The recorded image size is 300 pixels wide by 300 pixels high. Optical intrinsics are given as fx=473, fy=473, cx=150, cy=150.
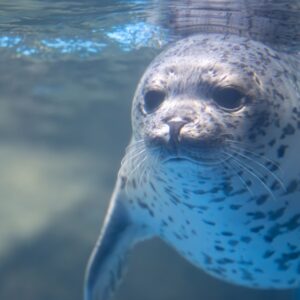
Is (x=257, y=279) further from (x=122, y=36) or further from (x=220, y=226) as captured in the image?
(x=122, y=36)

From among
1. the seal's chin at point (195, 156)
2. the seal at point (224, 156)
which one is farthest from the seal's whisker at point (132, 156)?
the seal's chin at point (195, 156)

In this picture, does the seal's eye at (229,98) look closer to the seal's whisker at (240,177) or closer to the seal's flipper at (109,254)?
the seal's whisker at (240,177)

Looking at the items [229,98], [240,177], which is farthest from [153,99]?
[240,177]

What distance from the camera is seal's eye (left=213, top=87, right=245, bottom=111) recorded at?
2.97 m

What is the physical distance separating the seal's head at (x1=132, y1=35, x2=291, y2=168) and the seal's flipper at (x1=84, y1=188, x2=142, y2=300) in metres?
1.38

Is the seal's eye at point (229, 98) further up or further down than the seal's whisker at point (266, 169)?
further up

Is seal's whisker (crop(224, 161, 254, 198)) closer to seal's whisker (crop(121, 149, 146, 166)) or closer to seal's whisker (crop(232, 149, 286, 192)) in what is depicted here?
seal's whisker (crop(232, 149, 286, 192))

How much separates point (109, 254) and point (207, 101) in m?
2.31

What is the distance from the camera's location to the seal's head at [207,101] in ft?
8.78

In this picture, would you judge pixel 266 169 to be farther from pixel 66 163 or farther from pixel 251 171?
pixel 66 163

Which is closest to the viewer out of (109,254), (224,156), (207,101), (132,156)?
(224,156)

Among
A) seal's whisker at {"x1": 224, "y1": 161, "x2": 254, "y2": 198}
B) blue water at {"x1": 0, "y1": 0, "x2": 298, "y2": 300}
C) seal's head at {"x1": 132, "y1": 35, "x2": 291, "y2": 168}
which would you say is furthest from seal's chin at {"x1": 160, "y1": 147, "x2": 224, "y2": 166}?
blue water at {"x1": 0, "y1": 0, "x2": 298, "y2": 300}

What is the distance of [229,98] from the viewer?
9.77 feet

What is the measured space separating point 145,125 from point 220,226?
3.11 ft
